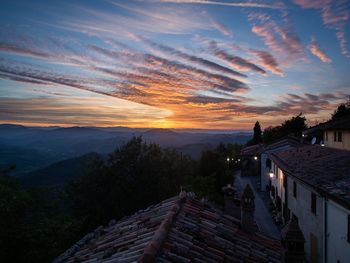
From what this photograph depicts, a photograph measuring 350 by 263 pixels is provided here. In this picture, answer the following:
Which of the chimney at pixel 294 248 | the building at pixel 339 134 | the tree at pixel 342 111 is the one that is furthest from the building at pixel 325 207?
the tree at pixel 342 111

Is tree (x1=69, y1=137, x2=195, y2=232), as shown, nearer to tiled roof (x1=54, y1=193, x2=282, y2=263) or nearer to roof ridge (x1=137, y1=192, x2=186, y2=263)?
tiled roof (x1=54, y1=193, x2=282, y2=263)

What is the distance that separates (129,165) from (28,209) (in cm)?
912

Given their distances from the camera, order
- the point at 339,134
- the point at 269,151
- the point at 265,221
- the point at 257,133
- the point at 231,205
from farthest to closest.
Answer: the point at 257,133, the point at 269,151, the point at 339,134, the point at 265,221, the point at 231,205

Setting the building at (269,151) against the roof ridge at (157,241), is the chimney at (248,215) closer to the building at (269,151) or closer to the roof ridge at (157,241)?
the roof ridge at (157,241)

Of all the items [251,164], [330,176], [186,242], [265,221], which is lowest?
[265,221]

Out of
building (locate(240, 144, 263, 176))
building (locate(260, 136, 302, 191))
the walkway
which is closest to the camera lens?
the walkway

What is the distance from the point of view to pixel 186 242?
293 inches

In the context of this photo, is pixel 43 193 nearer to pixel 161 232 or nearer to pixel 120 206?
pixel 120 206

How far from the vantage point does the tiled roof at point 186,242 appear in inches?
265

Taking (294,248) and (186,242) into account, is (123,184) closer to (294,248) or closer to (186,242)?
(186,242)

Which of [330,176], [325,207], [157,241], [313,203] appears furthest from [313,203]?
[157,241]

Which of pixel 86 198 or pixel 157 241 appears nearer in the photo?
pixel 157 241

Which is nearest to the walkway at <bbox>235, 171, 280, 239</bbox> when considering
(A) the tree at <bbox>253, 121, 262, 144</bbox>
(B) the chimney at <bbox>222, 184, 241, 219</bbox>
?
(B) the chimney at <bbox>222, 184, 241, 219</bbox>

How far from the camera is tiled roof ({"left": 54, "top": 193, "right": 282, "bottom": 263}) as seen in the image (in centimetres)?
672
